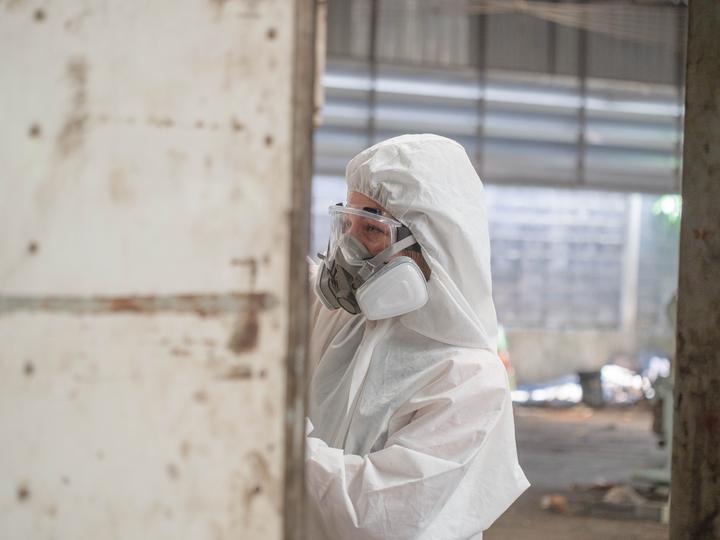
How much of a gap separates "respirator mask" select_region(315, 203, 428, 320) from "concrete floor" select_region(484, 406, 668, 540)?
3460mm

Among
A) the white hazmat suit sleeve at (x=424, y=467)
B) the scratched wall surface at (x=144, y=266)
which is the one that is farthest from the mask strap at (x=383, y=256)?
the scratched wall surface at (x=144, y=266)


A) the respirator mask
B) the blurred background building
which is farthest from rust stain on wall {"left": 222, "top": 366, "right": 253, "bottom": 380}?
the blurred background building

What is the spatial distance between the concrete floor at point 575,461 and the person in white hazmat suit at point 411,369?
11.0 feet

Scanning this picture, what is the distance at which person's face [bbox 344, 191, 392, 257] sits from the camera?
7.47 feet

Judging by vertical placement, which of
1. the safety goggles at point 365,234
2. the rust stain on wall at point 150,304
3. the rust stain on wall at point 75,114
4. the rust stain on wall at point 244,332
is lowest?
the rust stain on wall at point 244,332

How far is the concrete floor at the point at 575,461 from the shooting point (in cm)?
545

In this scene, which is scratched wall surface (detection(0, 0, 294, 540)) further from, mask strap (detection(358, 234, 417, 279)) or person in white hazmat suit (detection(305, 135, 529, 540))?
mask strap (detection(358, 234, 417, 279))

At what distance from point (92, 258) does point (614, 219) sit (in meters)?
11.2

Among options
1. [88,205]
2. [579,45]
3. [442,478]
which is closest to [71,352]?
[88,205]

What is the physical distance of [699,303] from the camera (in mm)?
1897

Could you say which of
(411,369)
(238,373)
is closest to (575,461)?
(411,369)

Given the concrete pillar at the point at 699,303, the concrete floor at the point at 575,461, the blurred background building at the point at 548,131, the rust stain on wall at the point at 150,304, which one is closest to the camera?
the rust stain on wall at the point at 150,304

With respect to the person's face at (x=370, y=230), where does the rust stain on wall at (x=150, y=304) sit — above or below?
below

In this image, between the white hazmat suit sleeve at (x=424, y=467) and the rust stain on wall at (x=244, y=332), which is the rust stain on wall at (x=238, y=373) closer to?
the rust stain on wall at (x=244, y=332)
